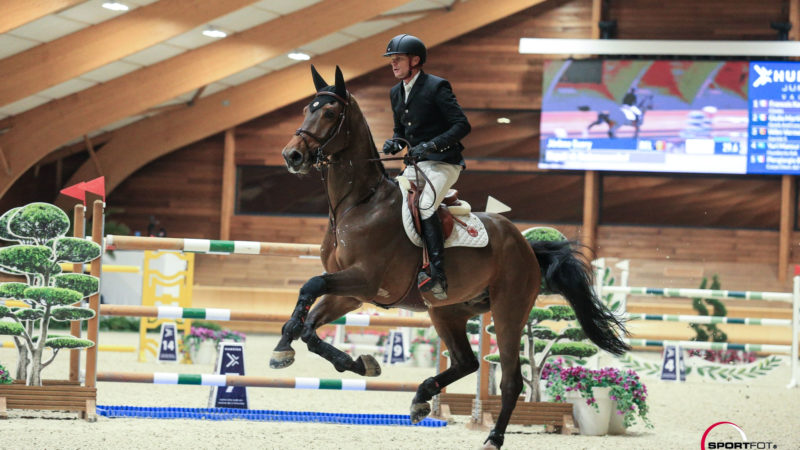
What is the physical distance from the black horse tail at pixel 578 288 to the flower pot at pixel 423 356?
5.71m

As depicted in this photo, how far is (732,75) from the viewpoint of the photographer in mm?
15125

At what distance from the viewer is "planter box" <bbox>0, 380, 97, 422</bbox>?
17.6 ft

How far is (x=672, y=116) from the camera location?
15344 mm

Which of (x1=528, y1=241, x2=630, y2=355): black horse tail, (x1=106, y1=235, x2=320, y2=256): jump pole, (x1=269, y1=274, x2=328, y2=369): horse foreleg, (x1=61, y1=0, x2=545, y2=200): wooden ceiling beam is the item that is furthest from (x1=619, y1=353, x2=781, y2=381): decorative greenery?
(x1=61, y1=0, x2=545, y2=200): wooden ceiling beam

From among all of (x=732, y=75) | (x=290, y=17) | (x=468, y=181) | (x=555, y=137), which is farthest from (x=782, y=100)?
(x=290, y=17)

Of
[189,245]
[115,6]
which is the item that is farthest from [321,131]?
[115,6]

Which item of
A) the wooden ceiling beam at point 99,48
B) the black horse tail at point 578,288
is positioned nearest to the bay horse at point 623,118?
the wooden ceiling beam at point 99,48

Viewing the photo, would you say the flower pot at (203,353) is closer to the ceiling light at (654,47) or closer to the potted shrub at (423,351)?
the potted shrub at (423,351)

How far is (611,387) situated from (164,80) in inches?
377

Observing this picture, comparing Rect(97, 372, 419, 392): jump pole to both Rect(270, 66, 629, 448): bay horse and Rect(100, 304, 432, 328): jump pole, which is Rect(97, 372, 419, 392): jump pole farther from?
Rect(270, 66, 629, 448): bay horse

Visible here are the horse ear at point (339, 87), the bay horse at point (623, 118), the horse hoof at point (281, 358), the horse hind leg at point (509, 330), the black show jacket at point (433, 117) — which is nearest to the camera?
the horse hoof at point (281, 358)

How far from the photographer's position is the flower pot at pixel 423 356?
11.0m

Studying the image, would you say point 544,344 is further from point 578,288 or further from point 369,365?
point 369,365

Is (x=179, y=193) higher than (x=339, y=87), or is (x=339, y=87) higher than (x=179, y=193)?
(x=179, y=193)
